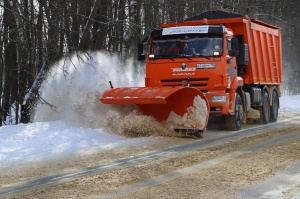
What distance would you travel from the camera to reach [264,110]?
16.0 m

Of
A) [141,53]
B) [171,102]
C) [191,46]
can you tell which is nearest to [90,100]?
[141,53]

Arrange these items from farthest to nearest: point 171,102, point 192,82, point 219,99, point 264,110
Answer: point 264,110, point 192,82, point 219,99, point 171,102

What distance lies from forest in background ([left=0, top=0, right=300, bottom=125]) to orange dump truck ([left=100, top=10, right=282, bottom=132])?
2.78 meters

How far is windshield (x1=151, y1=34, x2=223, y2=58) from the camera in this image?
42.5 ft

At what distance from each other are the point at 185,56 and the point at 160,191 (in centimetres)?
714

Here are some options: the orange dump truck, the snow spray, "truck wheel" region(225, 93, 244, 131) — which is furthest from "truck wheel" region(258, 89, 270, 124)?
the snow spray

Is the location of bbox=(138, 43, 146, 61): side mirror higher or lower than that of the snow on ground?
higher

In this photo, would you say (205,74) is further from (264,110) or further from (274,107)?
(274,107)

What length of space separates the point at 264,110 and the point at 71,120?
589 centimetres

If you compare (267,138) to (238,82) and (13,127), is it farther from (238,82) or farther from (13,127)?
(13,127)

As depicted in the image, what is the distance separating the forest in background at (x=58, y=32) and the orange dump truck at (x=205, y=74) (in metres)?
2.78

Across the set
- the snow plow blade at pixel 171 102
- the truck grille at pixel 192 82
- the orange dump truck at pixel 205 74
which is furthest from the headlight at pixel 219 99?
the snow plow blade at pixel 171 102

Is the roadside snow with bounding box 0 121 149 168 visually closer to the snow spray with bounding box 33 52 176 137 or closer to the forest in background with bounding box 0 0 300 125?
the snow spray with bounding box 33 52 176 137

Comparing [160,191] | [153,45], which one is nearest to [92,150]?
[160,191]
